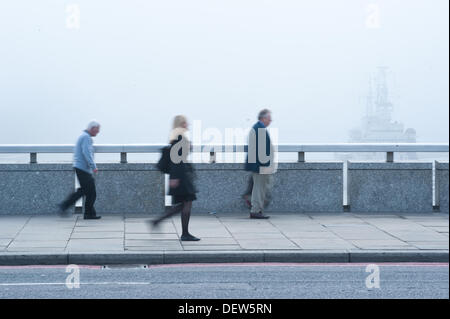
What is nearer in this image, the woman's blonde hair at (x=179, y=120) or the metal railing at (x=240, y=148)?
the woman's blonde hair at (x=179, y=120)

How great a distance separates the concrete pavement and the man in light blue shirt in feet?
0.76

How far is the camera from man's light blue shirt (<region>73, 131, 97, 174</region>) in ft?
42.3

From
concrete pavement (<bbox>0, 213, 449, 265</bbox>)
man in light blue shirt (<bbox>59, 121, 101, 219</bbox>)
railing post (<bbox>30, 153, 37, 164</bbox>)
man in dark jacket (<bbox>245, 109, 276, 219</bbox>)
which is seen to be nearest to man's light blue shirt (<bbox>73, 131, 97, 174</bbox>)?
man in light blue shirt (<bbox>59, 121, 101, 219</bbox>)

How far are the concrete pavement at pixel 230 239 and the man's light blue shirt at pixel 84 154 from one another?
2.75 feet

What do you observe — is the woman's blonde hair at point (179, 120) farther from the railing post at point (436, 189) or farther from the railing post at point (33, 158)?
the railing post at point (436, 189)

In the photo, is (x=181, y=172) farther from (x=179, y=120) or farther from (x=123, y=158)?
(x=123, y=158)

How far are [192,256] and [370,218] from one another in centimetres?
448

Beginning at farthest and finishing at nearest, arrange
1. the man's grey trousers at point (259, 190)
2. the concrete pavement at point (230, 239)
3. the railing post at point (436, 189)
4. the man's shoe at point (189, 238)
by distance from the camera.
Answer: the railing post at point (436, 189) → the man's grey trousers at point (259, 190) → the man's shoe at point (189, 238) → the concrete pavement at point (230, 239)

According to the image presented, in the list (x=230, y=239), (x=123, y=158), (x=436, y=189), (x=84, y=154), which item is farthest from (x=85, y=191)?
(x=436, y=189)

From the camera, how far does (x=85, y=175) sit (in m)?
13.0

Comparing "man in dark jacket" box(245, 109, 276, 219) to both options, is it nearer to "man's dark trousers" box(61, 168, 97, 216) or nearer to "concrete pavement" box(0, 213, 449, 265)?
"concrete pavement" box(0, 213, 449, 265)

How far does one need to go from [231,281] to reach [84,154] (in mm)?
4981

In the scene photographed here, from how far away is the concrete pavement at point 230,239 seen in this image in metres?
9.90

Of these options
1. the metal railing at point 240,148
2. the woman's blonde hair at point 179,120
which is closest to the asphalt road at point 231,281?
the woman's blonde hair at point 179,120
